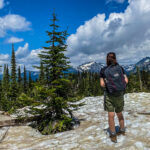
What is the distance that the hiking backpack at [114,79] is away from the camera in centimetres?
477

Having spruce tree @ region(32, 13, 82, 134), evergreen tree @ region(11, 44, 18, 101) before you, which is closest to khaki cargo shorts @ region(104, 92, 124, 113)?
spruce tree @ region(32, 13, 82, 134)

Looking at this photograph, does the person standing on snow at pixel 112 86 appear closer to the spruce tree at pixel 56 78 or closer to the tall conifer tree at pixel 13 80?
the spruce tree at pixel 56 78

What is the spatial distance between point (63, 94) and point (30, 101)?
1718 mm

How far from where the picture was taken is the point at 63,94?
7.79 m

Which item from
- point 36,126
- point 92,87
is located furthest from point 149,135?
point 92,87

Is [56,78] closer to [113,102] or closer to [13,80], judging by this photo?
[113,102]

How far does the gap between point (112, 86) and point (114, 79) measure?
25 centimetres

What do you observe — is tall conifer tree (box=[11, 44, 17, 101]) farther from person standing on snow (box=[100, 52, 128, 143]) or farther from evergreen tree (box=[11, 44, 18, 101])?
person standing on snow (box=[100, 52, 128, 143])

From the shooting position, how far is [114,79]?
4.82 m

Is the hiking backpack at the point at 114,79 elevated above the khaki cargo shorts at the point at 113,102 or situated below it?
above

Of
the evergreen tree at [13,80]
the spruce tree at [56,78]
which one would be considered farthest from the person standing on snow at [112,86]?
the evergreen tree at [13,80]

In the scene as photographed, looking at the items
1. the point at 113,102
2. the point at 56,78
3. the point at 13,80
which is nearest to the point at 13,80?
the point at 13,80

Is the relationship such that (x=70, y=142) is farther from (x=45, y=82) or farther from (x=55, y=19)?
(x=55, y=19)

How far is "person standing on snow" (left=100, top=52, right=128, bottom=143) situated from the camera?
4.79 m
